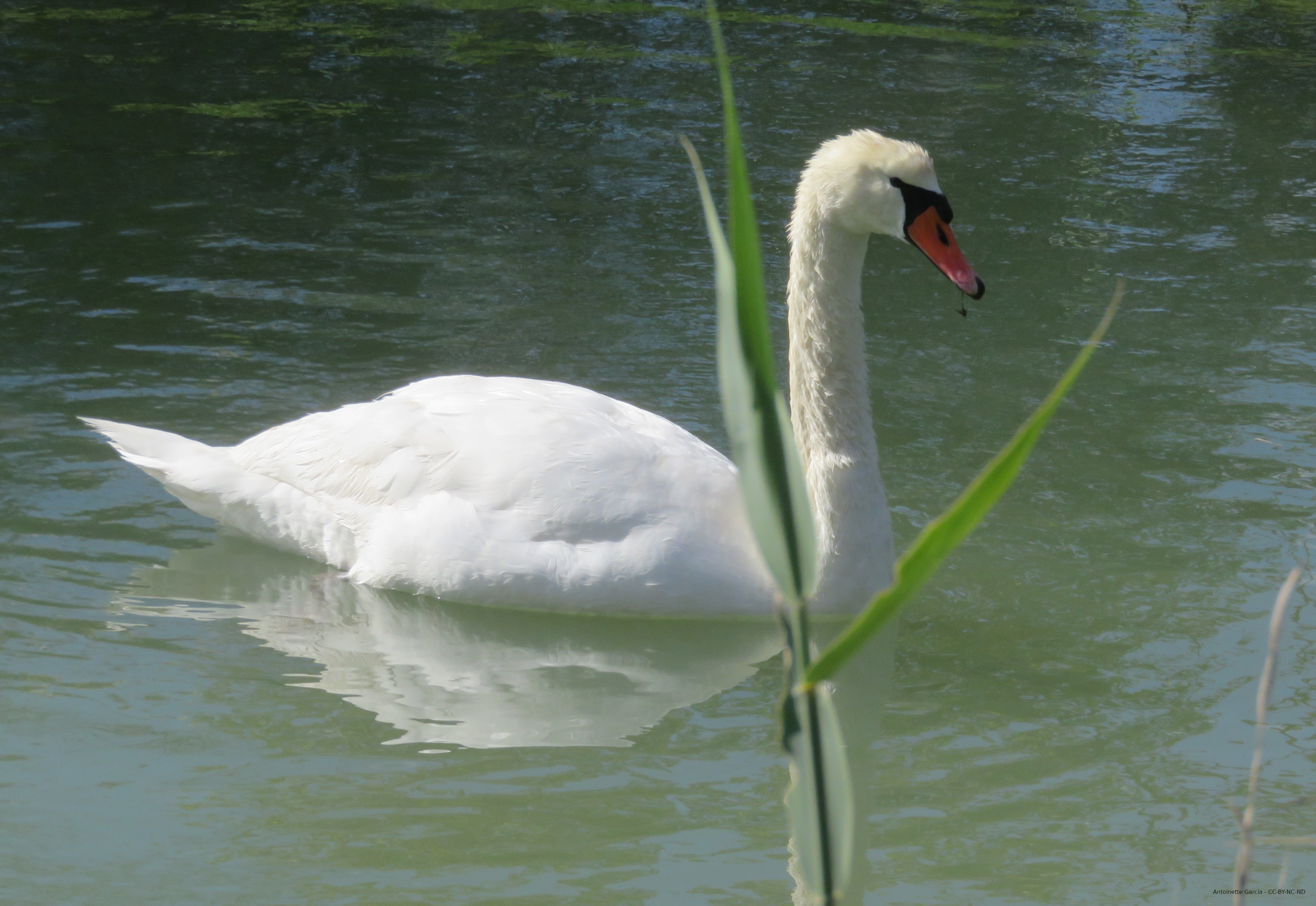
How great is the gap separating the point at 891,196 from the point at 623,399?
2.36 meters

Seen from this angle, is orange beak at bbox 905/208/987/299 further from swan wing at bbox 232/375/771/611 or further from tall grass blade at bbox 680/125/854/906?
tall grass blade at bbox 680/125/854/906

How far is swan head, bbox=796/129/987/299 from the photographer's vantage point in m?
5.37

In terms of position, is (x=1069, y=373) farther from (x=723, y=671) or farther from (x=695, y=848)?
(x=723, y=671)

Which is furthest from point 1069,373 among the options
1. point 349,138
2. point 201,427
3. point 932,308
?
point 349,138

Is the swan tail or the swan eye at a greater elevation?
the swan eye

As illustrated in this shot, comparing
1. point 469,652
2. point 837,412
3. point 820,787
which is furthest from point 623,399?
point 820,787

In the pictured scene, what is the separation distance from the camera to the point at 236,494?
19.6ft

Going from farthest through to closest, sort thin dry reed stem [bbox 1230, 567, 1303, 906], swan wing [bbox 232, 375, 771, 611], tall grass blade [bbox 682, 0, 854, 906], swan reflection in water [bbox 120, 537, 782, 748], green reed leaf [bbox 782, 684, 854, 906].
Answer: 1. swan wing [bbox 232, 375, 771, 611]
2. swan reflection in water [bbox 120, 537, 782, 748]
3. thin dry reed stem [bbox 1230, 567, 1303, 906]
4. green reed leaf [bbox 782, 684, 854, 906]
5. tall grass blade [bbox 682, 0, 854, 906]

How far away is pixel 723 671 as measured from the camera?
17.4 feet

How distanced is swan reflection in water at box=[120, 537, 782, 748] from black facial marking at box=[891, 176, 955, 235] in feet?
4.76

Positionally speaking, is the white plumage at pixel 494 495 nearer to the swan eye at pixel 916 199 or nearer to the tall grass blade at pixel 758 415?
the swan eye at pixel 916 199

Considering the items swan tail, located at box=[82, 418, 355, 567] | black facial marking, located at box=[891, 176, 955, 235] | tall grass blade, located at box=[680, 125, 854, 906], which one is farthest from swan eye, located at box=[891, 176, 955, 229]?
tall grass blade, located at box=[680, 125, 854, 906]

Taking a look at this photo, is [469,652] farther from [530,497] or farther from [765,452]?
[765,452]

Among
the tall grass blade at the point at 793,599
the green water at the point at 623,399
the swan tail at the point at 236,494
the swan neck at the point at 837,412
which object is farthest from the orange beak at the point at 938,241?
the tall grass blade at the point at 793,599
